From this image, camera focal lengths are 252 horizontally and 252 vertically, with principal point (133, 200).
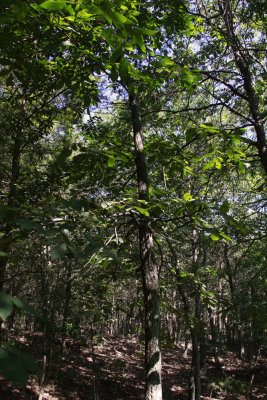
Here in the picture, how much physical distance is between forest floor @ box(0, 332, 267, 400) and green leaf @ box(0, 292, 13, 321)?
6604 mm

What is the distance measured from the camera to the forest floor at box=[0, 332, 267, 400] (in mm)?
8305

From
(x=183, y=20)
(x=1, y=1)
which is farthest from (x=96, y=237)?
(x=183, y=20)

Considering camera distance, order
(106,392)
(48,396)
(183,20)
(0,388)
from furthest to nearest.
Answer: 1. (106,392)
2. (48,396)
3. (0,388)
4. (183,20)

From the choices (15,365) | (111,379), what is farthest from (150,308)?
(111,379)

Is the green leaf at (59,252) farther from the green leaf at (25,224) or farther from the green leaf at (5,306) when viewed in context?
the green leaf at (5,306)

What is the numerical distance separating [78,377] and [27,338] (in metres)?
4.13

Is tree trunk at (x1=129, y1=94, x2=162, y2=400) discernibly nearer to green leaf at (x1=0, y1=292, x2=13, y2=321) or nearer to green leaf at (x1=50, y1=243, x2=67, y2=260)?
green leaf at (x1=50, y1=243, x2=67, y2=260)

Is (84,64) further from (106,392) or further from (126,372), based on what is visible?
(126,372)

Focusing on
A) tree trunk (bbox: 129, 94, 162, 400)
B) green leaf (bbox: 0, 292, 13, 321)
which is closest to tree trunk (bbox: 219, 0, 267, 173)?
tree trunk (bbox: 129, 94, 162, 400)

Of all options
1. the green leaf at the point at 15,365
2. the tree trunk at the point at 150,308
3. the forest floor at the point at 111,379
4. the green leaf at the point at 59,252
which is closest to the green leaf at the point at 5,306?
the green leaf at the point at 15,365

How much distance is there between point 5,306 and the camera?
0.92 m

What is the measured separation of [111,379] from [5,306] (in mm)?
12012

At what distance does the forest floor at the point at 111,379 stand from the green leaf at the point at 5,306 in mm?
6604

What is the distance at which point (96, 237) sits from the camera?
7.18 ft
